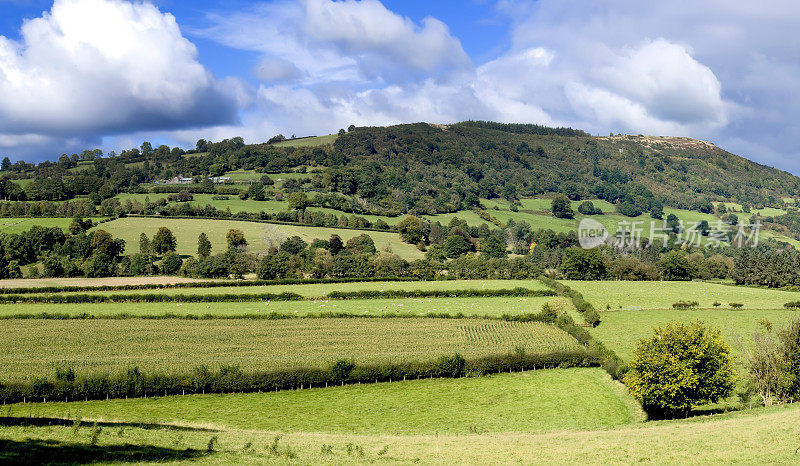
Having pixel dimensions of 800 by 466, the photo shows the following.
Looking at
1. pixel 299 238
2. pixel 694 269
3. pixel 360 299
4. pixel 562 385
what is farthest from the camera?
pixel 299 238

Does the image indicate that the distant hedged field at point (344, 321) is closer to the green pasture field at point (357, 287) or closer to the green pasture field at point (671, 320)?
the green pasture field at point (671, 320)

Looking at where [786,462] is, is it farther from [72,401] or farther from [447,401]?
[72,401]

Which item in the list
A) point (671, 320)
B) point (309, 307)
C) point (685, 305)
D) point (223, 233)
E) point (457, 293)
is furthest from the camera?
point (223, 233)

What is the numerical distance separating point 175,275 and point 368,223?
6113cm

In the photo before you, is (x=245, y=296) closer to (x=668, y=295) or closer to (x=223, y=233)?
(x=223, y=233)

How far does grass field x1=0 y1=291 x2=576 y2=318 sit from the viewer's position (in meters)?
78.4

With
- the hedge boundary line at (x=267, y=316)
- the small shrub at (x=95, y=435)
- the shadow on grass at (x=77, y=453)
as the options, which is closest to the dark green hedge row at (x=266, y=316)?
the hedge boundary line at (x=267, y=316)

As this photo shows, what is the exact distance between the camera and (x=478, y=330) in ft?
233

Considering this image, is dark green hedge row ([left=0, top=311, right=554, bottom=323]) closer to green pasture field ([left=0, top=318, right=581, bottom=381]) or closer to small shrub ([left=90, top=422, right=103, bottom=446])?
green pasture field ([left=0, top=318, right=581, bottom=381])

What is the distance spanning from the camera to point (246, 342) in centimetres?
6469

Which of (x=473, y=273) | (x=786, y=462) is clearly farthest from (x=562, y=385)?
(x=473, y=273)

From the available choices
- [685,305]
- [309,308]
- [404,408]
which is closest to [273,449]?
[404,408]

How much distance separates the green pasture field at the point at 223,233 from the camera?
438ft

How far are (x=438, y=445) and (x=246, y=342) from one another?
38.1 m
